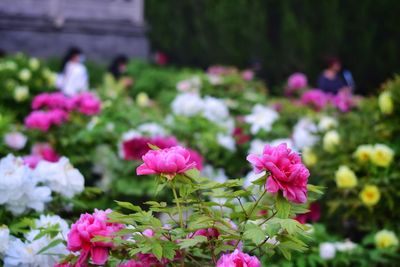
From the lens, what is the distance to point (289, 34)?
46.9ft

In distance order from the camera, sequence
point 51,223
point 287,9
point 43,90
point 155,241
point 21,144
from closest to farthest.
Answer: point 155,241, point 51,223, point 21,144, point 43,90, point 287,9

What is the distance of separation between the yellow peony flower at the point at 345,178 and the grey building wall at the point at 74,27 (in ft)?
43.1

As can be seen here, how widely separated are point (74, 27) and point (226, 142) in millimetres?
12146

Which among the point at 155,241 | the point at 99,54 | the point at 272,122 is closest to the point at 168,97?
the point at 272,122

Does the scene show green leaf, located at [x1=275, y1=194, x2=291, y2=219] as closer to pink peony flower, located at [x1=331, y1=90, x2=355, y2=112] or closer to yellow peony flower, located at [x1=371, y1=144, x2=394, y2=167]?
yellow peony flower, located at [x1=371, y1=144, x2=394, y2=167]

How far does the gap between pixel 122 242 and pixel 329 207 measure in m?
2.73

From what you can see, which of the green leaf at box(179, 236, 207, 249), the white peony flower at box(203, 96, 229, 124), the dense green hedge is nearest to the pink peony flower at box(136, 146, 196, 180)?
the green leaf at box(179, 236, 207, 249)

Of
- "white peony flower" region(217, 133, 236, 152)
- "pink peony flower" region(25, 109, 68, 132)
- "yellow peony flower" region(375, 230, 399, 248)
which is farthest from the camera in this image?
"white peony flower" region(217, 133, 236, 152)

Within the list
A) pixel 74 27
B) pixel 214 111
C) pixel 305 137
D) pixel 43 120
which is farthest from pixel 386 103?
pixel 74 27

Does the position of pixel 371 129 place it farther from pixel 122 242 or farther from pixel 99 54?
pixel 99 54

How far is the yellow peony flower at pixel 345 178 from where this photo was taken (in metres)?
3.97

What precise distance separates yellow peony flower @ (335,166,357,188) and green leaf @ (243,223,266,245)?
2.25 metres

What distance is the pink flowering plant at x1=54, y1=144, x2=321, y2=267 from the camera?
5.71 feet

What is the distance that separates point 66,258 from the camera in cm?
192
